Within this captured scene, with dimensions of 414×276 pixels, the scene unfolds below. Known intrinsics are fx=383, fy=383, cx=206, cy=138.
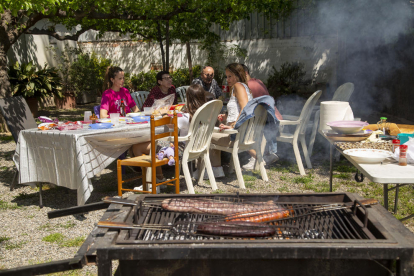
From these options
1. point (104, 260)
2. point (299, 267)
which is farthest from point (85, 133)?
point (299, 267)

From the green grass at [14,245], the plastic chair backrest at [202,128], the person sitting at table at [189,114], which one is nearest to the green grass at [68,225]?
the green grass at [14,245]

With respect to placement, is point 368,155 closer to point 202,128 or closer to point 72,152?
point 202,128

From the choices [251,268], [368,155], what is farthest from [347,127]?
[251,268]

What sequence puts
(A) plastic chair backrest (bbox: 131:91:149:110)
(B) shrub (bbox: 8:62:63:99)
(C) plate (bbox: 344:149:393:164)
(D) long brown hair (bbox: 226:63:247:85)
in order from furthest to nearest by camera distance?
(B) shrub (bbox: 8:62:63:99) < (A) plastic chair backrest (bbox: 131:91:149:110) < (D) long brown hair (bbox: 226:63:247:85) < (C) plate (bbox: 344:149:393:164)

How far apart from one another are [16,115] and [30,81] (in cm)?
699

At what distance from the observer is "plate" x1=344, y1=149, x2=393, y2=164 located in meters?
2.38

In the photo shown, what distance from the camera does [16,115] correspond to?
4.71m

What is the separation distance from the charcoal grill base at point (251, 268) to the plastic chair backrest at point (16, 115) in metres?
3.46

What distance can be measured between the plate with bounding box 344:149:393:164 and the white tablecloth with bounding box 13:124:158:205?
251cm

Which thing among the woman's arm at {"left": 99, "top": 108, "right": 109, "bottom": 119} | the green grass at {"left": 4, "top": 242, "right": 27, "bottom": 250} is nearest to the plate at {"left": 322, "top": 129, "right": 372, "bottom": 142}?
the green grass at {"left": 4, "top": 242, "right": 27, "bottom": 250}

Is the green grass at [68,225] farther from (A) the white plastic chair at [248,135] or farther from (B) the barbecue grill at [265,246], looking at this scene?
(A) the white plastic chair at [248,135]

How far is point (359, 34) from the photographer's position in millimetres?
10141

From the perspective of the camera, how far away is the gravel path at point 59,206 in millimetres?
3258

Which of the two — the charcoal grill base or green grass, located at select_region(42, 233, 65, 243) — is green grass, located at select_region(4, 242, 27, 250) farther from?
the charcoal grill base
